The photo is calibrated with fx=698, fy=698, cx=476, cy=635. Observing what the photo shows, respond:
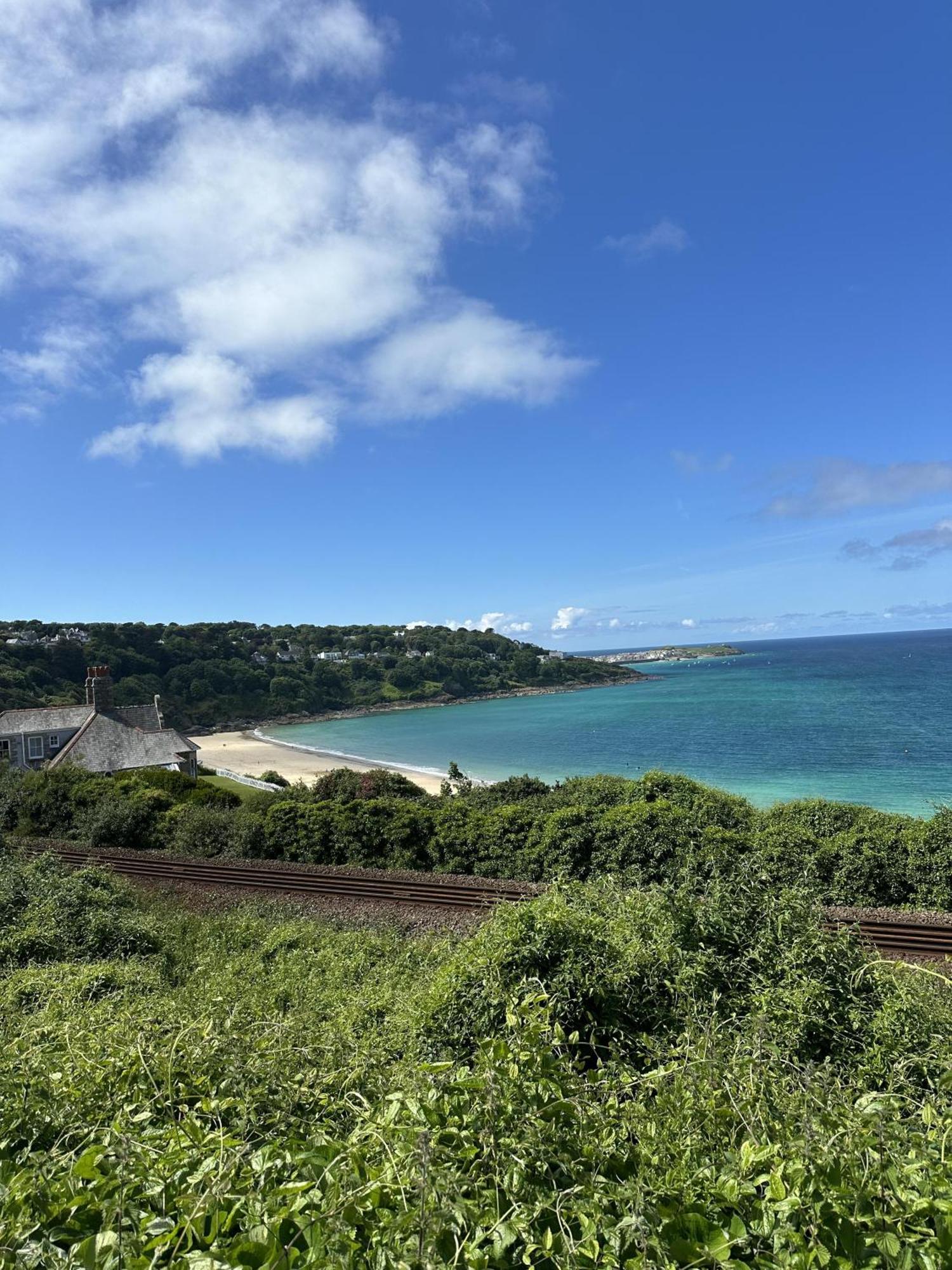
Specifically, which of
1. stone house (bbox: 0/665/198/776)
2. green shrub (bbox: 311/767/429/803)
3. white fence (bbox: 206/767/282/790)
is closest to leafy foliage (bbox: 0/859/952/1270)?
green shrub (bbox: 311/767/429/803)

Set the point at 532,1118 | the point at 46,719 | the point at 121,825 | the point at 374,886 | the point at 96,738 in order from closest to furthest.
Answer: the point at 532,1118
the point at 374,886
the point at 121,825
the point at 96,738
the point at 46,719

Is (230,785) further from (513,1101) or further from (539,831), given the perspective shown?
(513,1101)

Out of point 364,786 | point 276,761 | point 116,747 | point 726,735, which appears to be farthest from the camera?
point 726,735

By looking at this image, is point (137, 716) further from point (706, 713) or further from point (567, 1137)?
point (706, 713)

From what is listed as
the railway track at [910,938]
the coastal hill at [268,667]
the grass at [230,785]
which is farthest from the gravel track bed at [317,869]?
the coastal hill at [268,667]

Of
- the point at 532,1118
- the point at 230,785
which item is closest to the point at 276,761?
the point at 230,785

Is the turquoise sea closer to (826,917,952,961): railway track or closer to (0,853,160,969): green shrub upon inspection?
(826,917,952,961): railway track

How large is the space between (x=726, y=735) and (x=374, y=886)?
44.9 metres

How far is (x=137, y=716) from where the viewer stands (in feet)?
109

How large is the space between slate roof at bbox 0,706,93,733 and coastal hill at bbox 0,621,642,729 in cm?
2356

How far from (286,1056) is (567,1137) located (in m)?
1.32

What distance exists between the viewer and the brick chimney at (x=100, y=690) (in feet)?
97.1

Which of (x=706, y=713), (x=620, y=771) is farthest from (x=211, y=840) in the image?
→ (x=706, y=713)

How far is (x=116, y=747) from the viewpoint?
27.3m
